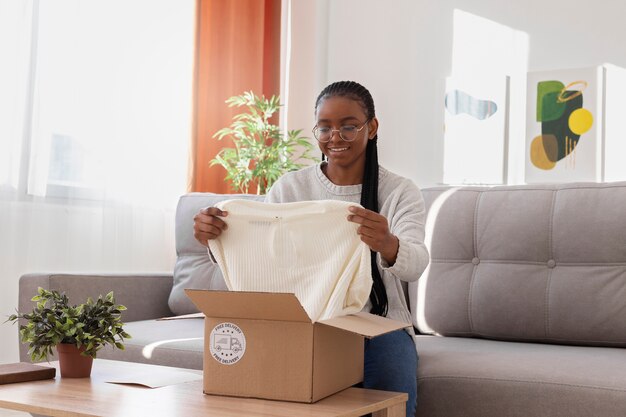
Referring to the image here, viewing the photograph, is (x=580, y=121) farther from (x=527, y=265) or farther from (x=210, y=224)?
(x=210, y=224)

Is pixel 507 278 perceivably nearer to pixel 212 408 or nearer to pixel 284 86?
pixel 212 408

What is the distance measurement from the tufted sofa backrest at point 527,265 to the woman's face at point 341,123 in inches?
21.7

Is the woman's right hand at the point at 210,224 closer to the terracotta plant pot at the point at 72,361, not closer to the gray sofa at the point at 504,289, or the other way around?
the terracotta plant pot at the point at 72,361

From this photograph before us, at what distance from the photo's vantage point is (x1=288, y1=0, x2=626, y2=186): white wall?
393 cm

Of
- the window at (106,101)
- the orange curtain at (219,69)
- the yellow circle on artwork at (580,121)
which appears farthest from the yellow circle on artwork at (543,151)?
the window at (106,101)

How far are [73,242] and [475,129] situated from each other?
205cm

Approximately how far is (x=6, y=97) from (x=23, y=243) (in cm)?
58

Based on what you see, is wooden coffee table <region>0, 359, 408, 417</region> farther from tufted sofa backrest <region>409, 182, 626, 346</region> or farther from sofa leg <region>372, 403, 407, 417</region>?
tufted sofa backrest <region>409, 182, 626, 346</region>

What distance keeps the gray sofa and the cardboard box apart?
0.54 metres

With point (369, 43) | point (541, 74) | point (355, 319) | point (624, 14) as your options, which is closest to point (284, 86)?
point (369, 43)

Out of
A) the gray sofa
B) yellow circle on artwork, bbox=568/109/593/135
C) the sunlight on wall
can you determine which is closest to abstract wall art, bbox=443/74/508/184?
the sunlight on wall

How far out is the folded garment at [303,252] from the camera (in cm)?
162

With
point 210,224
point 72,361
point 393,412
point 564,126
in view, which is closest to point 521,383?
point 393,412

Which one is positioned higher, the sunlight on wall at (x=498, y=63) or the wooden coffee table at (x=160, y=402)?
the sunlight on wall at (x=498, y=63)
